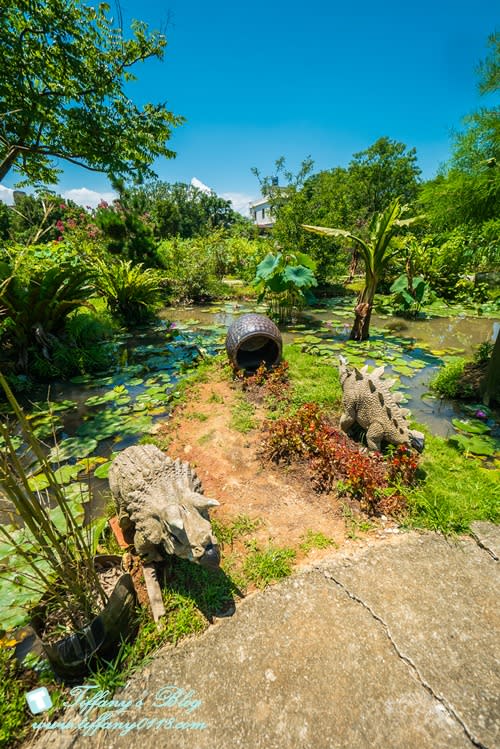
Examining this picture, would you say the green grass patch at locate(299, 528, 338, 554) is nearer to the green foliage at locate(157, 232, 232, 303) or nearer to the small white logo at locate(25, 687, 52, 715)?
the small white logo at locate(25, 687, 52, 715)

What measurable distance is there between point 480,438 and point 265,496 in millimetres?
2619

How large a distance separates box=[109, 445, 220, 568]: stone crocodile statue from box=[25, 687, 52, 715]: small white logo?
0.72m

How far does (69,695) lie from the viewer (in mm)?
1557

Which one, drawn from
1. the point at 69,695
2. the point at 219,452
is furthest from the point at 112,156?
the point at 69,695

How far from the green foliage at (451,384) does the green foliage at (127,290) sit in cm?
725

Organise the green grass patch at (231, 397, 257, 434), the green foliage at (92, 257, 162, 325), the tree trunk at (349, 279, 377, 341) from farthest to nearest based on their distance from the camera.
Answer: the green foliage at (92, 257, 162, 325)
the tree trunk at (349, 279, 377, 341)
the green grass patch at (231, 397, 257, 434)

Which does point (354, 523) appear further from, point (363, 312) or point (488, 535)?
point (363, 312)

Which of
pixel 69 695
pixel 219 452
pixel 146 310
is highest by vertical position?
pixel 146 310

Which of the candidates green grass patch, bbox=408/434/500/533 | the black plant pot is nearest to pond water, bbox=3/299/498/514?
the black plant pot

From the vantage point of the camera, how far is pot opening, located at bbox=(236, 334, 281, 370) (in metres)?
5.21

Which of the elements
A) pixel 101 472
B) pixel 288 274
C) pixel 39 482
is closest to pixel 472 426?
pixel 101 472

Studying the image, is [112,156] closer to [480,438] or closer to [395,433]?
[395,433]

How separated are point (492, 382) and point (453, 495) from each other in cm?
227

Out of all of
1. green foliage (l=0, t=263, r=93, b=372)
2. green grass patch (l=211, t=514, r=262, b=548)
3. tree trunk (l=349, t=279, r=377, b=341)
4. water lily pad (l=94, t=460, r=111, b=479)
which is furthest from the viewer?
tree trunk (l=349, t=279, r=377, b=341)
